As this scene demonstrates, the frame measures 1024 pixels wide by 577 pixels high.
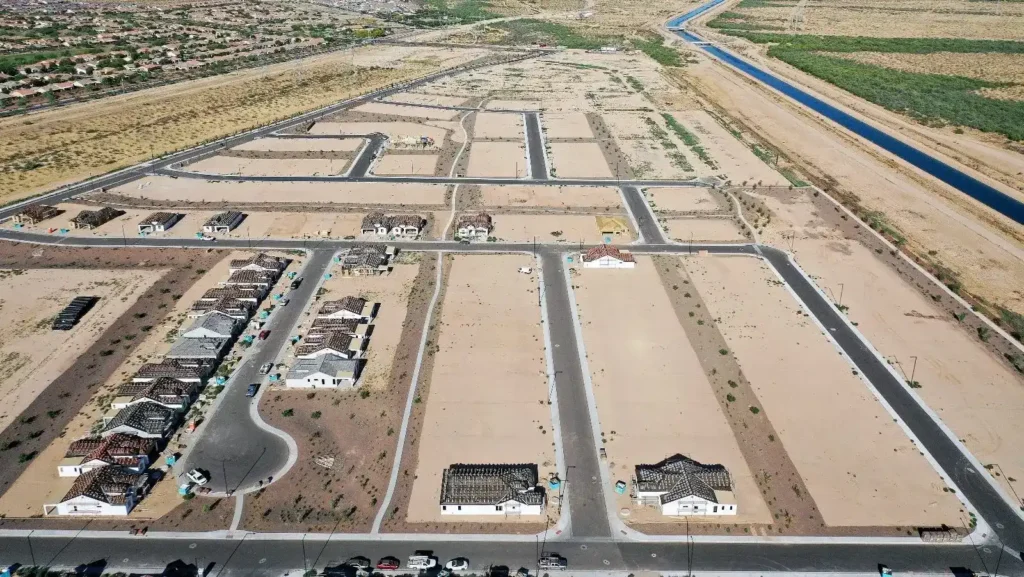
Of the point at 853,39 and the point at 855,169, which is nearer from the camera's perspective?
the point at 855,169

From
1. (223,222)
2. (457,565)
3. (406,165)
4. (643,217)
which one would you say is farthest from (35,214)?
(457,565)

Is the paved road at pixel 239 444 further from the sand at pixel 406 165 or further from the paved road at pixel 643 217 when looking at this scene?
the sand at pixel 406 165

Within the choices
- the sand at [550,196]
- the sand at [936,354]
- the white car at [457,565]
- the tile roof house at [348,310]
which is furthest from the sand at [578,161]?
the white car at [457,565]

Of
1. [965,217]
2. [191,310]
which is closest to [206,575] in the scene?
[191,310]

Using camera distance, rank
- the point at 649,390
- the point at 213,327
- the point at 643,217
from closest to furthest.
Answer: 1. the point at 649,390
2. the point at 213,327
3. the point at 643,217

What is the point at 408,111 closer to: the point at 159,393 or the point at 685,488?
the point at 159,393

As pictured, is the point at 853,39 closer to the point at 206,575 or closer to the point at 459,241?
the point at 459,241
